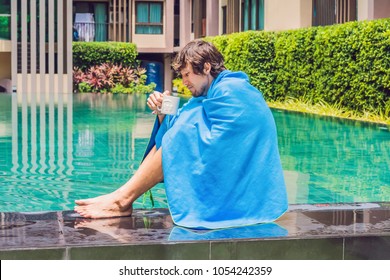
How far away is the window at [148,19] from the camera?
122ft

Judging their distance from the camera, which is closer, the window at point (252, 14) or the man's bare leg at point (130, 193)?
the man's bare leg at point (130, 193)

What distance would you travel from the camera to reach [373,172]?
Answer: 8711 mm

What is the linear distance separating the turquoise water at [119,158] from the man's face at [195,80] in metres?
2.03

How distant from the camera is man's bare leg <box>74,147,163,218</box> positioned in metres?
4.70

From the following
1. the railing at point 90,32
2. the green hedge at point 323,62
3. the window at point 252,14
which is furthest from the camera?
the railing at point 90,32

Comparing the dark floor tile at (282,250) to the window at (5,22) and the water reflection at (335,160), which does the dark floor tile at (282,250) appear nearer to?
the water reflection at (335,160)

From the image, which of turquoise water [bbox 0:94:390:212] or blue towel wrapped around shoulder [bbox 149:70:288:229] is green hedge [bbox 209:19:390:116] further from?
blue towel wrapped around shoulder [bbox 149:70:288:229]

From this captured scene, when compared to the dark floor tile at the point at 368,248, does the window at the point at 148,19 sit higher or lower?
higher

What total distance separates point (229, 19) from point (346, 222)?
25.7 meters

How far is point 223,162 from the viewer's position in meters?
4.51

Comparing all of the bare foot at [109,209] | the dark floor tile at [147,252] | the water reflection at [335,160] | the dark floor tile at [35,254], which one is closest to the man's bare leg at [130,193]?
the bare foot at [109,209]

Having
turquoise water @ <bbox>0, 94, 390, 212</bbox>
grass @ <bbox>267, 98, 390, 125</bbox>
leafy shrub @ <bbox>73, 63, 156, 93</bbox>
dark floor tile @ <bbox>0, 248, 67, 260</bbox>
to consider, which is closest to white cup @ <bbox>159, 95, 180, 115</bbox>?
dark floor tile @ <bbox>0, 248, 67, 260</bbox>

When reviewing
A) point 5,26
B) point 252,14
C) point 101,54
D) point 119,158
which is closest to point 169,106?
point 119,158
